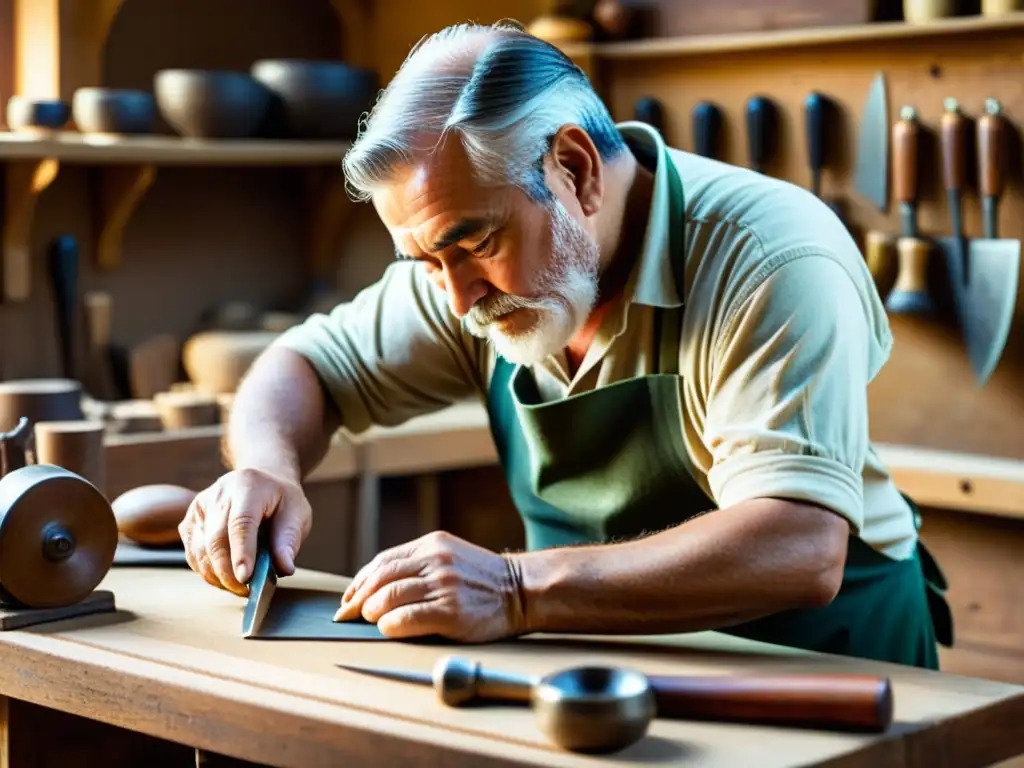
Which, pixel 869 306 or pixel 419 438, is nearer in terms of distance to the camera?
pixel 869 306

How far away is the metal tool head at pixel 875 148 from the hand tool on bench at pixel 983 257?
0.18 meters

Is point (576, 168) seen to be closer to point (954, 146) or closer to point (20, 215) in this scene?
point (954, 146)

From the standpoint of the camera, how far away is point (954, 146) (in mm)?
3701

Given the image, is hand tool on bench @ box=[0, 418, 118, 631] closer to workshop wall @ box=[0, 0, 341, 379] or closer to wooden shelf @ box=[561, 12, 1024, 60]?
workshop wall @ box=[0, 0, 341, 379]

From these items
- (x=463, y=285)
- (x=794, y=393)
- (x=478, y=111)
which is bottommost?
(x=794, y=393)

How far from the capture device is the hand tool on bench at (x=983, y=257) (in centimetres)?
366

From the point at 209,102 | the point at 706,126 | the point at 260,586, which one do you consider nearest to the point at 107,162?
the point at 209,102

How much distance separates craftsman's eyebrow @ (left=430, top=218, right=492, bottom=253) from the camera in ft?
6.90

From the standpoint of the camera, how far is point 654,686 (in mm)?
1637

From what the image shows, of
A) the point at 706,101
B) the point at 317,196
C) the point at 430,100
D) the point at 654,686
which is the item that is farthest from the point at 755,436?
the point at 317,196

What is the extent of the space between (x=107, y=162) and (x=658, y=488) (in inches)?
87.1

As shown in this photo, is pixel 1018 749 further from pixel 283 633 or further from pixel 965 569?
pixel 965 569

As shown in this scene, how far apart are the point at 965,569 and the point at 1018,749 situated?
6.94ft

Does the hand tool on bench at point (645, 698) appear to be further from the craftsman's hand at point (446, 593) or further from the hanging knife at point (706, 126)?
the hanging knife at point (706, 126)
